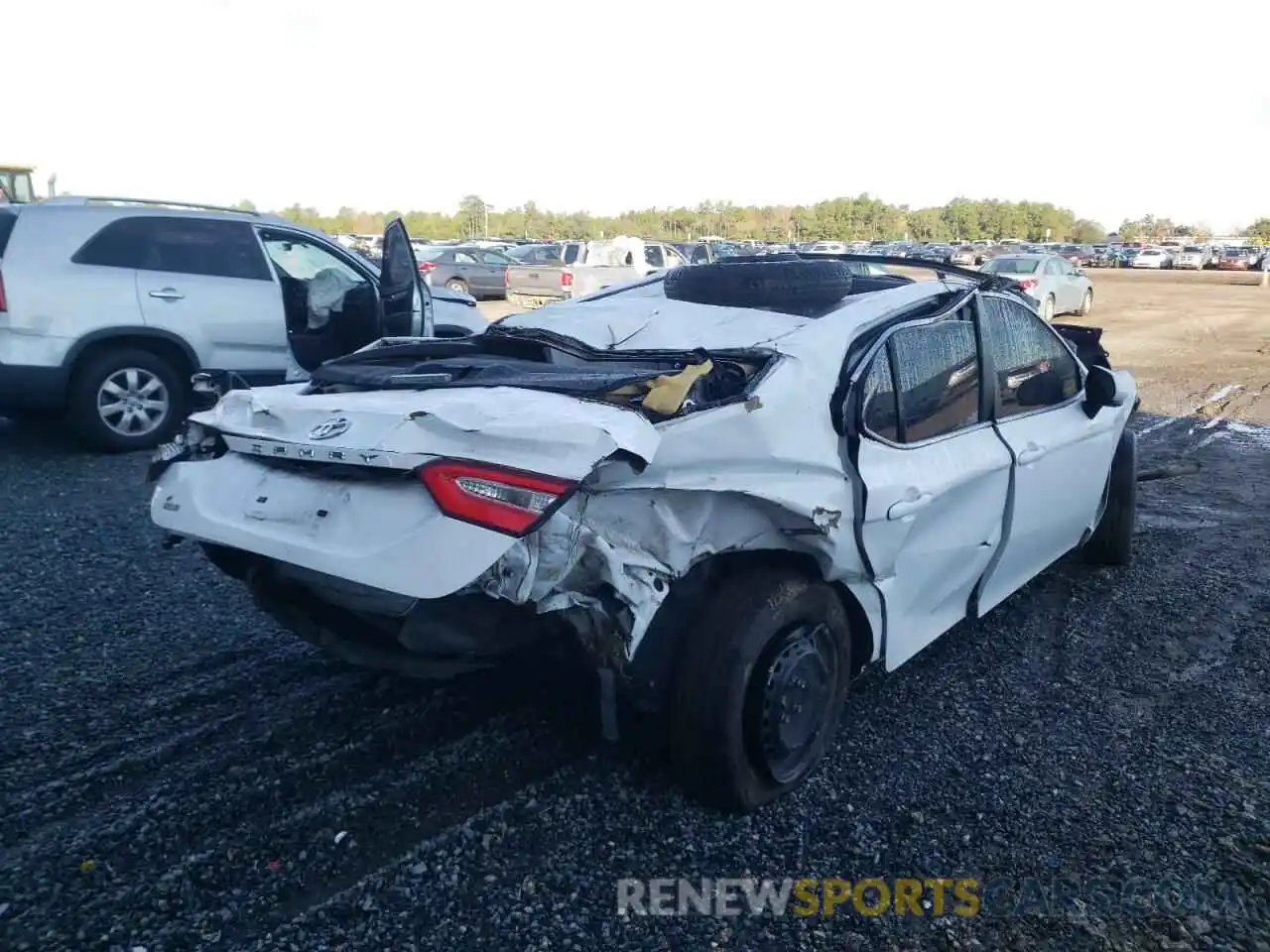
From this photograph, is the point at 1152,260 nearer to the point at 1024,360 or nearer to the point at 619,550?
the point at 1024,360

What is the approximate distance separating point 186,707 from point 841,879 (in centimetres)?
237

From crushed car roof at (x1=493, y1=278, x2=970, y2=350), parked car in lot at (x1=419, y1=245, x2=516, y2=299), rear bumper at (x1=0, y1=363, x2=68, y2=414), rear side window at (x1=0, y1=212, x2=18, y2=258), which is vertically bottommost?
parked car in lot at (x1=419, y1=245, x2=516, y2=299)

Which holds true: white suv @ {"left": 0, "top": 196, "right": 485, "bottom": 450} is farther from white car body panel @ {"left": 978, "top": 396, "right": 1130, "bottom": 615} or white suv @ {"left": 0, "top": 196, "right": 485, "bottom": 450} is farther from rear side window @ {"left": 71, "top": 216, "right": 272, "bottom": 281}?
white car body panel @ {"left": 978, "top": 396, "right": 1130, "bottom": 615}

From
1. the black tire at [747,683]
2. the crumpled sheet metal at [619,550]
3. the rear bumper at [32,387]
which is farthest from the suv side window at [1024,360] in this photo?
the rear bumper at [32,387]

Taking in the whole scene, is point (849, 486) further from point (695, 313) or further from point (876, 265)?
point (876, 265)

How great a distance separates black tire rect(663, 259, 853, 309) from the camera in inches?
148

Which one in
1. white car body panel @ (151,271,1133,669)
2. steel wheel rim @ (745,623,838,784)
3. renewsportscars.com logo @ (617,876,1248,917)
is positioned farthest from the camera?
steel wheel rim @ (745,623,838,784)

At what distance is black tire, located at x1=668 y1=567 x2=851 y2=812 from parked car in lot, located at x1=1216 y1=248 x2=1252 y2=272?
5902cm

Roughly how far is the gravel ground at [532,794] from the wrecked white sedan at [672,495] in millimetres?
325

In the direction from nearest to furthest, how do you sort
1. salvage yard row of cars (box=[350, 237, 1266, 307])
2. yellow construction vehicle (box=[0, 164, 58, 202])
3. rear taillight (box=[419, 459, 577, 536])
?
rear taillight (box=[419, 459, 577, 536]), yellow construction vehicle (box=[0, 164, 58, 202]), salvage yard row of cars (box=[350, 237, 1266, 307])

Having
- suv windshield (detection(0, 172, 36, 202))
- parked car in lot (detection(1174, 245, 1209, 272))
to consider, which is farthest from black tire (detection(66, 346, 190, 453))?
parked car in lot (detection(1174, 245, 1209, 272))

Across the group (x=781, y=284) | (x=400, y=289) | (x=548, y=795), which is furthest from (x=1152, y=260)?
(x=548, y=795)

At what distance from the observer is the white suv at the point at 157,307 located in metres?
6.84

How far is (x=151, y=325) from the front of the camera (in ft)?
24.0
